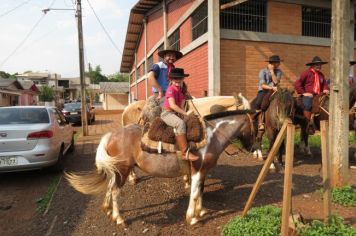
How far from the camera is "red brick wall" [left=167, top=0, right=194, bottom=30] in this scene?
14216 millimetres

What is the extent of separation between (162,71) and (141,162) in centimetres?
192

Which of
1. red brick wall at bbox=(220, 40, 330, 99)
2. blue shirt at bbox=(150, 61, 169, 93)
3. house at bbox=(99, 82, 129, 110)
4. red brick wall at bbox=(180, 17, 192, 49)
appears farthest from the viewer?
house at bbox=(99, 82, 129, 110)

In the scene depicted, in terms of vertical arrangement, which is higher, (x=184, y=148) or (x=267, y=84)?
(x=267, y=84)

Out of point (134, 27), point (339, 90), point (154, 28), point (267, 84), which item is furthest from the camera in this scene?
point (134, 27)

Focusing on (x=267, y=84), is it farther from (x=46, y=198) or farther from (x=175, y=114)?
(x=46, y=198)

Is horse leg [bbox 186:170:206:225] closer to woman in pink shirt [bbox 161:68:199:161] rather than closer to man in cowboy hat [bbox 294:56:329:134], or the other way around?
woman in pink shirt [bbox 161:68:199:161]

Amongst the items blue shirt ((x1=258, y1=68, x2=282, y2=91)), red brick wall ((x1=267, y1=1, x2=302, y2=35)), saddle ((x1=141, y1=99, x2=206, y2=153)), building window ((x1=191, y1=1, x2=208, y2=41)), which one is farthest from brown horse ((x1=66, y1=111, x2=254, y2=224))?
red brick wall ((x1=267, y1=1, x2=302, y2=35))

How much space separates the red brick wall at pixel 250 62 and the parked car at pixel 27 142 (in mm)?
6440

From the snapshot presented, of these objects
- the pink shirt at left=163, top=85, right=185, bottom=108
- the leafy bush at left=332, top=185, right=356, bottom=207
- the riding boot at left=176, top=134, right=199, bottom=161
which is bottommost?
the leafy bush at left=332, top=185, right=356, bottom=207

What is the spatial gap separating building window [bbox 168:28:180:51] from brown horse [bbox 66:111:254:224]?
463 inches

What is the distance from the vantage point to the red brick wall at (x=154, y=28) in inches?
764

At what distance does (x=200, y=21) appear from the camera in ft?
40.2

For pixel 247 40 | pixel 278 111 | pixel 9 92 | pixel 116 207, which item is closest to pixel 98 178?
pixel 116 207

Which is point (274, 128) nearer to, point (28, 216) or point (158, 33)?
point (28, 216)
